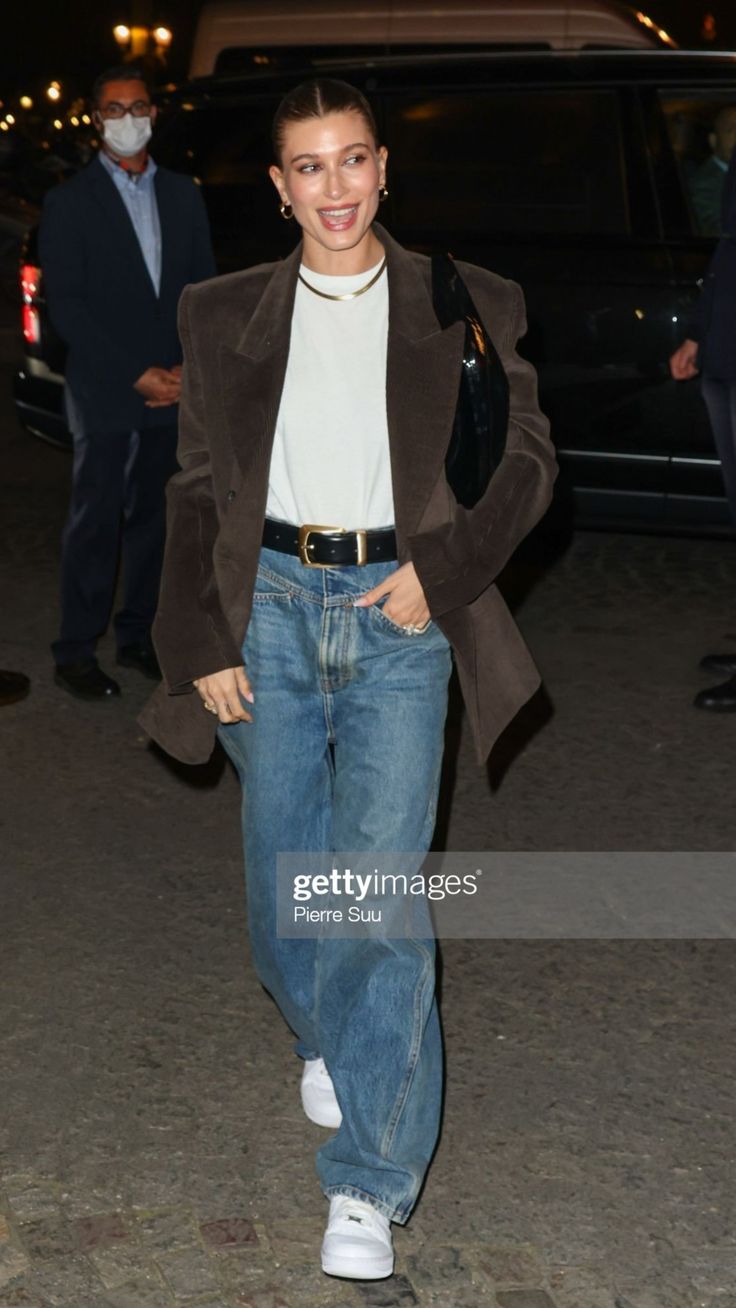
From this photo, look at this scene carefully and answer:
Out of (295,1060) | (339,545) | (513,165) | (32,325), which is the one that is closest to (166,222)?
(32,325)

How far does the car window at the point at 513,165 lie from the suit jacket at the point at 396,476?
170 inches

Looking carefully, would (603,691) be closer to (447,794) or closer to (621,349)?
(447,794)

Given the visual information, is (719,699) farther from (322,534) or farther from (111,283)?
(322,534)

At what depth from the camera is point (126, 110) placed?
6.02 m

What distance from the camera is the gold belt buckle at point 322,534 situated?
10.4 feet

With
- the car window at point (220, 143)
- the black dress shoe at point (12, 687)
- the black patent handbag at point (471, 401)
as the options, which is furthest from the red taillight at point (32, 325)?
the black patent handbag at point (471, 401)

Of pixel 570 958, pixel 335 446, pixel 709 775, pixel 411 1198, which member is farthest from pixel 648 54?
pixel 411 1198

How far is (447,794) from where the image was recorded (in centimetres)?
553

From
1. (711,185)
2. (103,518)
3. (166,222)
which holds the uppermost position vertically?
A: (711,185)

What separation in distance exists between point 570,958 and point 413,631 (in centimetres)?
155

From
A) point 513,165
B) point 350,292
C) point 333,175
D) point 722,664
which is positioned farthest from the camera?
point 513,165

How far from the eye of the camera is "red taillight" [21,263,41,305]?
756 centimetres

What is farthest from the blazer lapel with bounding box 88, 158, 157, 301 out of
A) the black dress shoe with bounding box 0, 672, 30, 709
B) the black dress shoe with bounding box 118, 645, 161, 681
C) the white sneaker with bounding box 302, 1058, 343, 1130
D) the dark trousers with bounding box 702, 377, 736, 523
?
the white sneaker with bounding box 302, 1058, 343, 1130

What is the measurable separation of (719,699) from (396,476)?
322 centimetres
